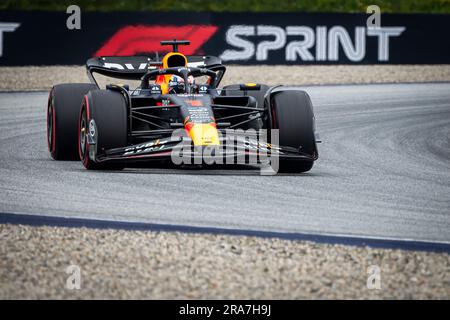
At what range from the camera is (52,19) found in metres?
25.5

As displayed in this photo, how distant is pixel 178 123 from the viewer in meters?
11.8

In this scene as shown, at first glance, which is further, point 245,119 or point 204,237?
point 245,119

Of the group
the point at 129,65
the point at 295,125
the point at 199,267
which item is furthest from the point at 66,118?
the point at 199,267

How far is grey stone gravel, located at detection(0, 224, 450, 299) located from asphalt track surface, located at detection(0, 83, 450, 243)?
467 mm

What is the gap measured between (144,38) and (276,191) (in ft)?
49.5

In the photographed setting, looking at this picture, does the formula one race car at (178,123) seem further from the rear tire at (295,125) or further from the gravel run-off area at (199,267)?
the gravel run-off area at (199,267)

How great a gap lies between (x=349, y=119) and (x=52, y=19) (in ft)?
31.6

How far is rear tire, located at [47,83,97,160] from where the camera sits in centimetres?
1273

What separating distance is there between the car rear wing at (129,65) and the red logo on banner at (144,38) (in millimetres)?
10686

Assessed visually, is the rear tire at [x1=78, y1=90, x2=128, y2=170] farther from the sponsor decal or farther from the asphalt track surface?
the sponsor decal

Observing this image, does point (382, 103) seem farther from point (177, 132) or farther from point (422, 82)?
point (177, 132)

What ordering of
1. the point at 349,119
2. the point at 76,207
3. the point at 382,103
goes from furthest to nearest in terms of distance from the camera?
the point at 382,103
the point at 349,119
the point at 76,207

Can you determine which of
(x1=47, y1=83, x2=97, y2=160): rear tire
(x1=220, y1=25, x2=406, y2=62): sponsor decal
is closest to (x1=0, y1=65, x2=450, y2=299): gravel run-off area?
(x1=47, y1=83, x2=97, y2=160): rear tire
